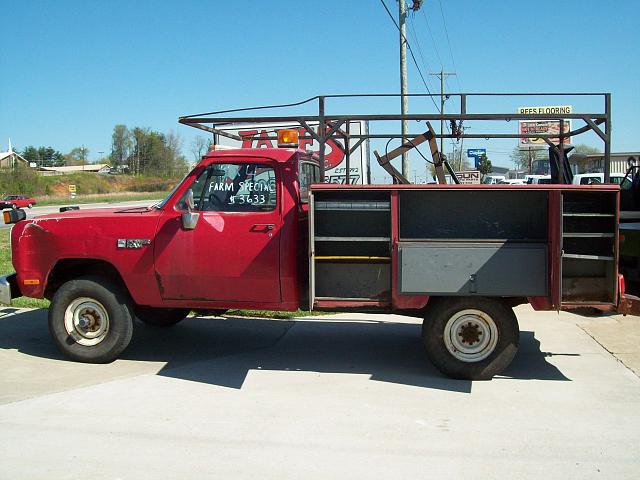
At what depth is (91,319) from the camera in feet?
21.2

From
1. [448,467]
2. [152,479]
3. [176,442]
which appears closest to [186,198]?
[176,442]

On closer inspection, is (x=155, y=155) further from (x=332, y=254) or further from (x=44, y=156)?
(x=332, y=254)

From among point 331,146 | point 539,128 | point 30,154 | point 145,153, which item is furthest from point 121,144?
point 331,146

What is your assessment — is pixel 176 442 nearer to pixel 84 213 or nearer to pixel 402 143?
pixel 84 213

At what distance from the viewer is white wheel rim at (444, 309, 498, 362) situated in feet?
19.0

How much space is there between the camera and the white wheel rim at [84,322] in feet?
21.1

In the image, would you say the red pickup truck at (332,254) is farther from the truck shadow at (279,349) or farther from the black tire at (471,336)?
the truck shadow at (279,349)

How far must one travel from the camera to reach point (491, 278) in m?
5.62

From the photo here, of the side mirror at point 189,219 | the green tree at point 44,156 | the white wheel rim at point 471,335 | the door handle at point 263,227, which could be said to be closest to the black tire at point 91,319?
the side mirror at point 189,219

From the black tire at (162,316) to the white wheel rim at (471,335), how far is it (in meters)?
3.34

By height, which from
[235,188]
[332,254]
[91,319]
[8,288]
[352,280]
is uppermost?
[235,188]

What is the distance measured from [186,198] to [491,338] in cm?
320

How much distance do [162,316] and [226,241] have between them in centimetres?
218

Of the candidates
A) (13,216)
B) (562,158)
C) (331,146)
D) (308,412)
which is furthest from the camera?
(331,146)
